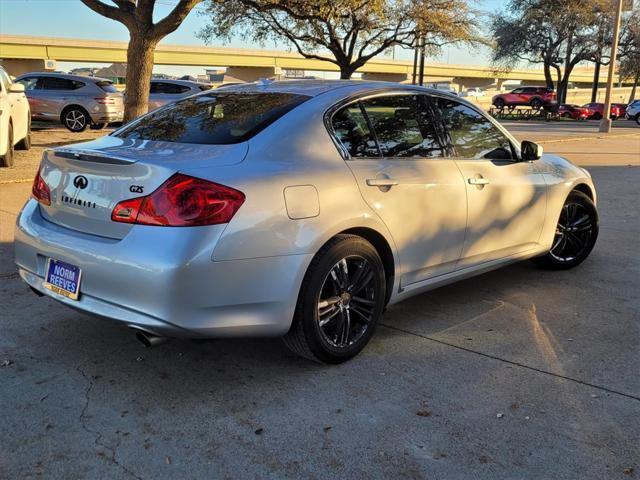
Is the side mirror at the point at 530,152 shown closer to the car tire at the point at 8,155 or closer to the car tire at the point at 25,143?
the car tire at the point at 8,155

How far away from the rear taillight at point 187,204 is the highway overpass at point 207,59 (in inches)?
2152

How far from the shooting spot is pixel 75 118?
17.4 m

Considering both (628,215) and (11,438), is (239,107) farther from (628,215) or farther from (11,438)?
(628,215)

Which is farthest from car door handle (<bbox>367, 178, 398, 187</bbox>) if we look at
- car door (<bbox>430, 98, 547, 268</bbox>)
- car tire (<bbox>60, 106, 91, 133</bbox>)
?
car tire (<bbox>60, 106, 91, 133</bbox>)

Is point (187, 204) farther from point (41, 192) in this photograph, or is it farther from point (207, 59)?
point (207, 59)

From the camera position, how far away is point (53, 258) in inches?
130

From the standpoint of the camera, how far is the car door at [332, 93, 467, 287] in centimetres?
367

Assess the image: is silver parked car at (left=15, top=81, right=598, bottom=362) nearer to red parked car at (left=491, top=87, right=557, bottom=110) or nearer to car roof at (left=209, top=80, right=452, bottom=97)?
car roof at (left=209, top=80, right=452, bottom=97)

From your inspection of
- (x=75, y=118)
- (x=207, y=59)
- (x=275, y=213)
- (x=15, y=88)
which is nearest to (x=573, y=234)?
(x=275, y=213)

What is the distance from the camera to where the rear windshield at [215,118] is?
349 cm

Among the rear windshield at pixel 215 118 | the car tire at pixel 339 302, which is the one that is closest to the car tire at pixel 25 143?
the rear windshield at pixel 215 118

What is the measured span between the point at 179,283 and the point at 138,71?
39.2 feet

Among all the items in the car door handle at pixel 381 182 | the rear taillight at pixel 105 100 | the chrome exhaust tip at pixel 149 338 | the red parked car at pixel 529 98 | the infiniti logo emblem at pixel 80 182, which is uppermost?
the red parked car at pixel 529 98

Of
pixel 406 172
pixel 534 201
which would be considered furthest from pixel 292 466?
pixel 534 201
